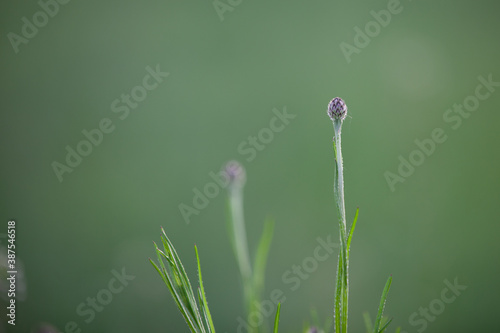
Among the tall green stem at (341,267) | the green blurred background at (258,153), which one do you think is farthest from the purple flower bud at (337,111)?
the green blurred background at (258,153)

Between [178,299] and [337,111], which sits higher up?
[337,111]

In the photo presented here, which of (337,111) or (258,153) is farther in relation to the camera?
(258,153)

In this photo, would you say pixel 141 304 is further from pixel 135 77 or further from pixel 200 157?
pixel 135 77

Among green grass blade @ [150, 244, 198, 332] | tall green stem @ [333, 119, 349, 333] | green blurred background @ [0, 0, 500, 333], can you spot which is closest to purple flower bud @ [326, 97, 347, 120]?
tall green stem @ [333, 119, 349, 333]

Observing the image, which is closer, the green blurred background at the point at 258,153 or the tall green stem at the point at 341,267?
the tall green stem at the point at 341,267

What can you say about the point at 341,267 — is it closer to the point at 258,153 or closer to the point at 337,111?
the point at 337,111

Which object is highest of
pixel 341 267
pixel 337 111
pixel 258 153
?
pixel 258 153

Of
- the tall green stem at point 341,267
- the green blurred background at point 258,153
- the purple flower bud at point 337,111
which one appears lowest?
the tall green stem at point 341,267

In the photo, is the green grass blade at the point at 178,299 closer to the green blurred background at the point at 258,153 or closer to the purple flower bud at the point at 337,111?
the purple flower bud at the point at 337,111

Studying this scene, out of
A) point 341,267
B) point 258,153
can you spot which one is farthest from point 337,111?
point 258,153
